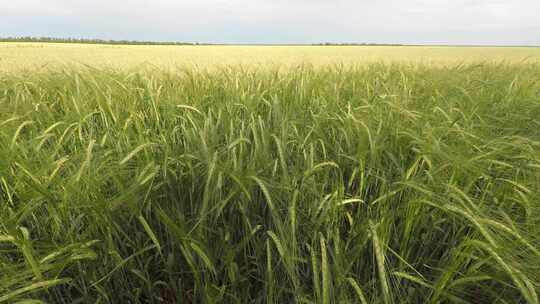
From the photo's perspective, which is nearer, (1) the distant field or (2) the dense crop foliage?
(2) the dense crop foliage

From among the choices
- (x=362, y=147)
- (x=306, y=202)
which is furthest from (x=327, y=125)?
(x=306, y=202)

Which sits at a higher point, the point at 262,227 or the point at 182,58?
the point at 182,58

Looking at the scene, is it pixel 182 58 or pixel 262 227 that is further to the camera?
pixel 182 58

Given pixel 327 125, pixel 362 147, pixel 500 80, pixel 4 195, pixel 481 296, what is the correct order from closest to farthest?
pixel 481 296 < pixel 4 195 < pixel 362 147 < pixel 327 125 < pixel 500 80

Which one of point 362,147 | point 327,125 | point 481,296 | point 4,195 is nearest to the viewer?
point 481,296

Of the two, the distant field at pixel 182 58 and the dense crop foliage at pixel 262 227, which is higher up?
the distant field at pixel 182 58

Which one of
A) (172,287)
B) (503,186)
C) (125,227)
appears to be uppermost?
(503,186)

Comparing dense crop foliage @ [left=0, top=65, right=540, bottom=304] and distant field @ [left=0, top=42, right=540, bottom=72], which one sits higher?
distant field @ [left=0, top=42, right=540, bottom=72]

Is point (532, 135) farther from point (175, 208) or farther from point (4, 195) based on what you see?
point (4, 195)

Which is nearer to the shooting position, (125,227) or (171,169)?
(125,227)

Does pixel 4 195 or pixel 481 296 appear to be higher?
pixel 4 195

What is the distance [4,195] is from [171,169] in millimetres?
494

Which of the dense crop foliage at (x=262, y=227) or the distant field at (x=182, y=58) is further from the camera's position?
the distant field at (x=182, y=58)

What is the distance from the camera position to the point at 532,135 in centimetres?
152
